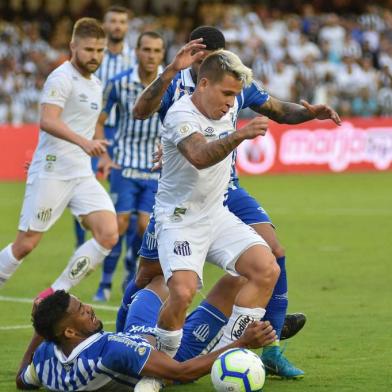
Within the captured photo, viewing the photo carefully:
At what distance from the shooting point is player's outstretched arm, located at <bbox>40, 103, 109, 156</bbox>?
30.7ft

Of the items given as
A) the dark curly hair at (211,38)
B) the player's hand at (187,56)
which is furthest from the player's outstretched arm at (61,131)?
the player's hand at (187,56)

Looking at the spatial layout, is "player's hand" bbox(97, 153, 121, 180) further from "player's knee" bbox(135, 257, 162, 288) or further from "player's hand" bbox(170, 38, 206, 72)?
"player's hand" bbox(170, 38, 206, 72)

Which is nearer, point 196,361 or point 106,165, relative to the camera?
point 196,361

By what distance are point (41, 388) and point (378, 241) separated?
9.28 metres

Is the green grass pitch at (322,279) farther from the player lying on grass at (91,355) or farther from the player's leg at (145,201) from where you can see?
the player's leg at (145,201)

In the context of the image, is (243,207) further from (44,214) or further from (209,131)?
(44,214)

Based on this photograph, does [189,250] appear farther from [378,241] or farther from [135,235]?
[378,241]

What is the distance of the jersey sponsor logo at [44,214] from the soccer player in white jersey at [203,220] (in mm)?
2776

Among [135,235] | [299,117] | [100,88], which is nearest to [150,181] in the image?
[135,235]

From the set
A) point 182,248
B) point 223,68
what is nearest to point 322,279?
point 182,248

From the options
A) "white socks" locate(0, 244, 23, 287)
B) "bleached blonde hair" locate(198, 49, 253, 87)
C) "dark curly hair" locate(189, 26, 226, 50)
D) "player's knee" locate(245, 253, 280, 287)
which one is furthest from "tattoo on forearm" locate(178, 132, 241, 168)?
"white socks" locate(0, 244, 23, 287)

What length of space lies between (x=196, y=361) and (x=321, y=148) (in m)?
20.3

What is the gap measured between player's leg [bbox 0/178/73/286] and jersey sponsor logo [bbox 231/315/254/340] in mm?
3121

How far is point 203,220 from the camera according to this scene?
24.4 ft
